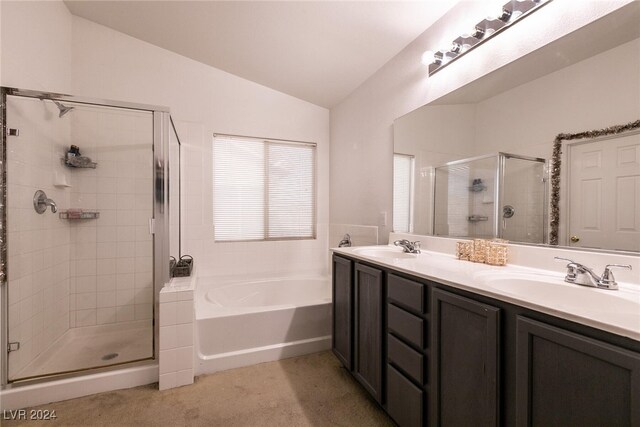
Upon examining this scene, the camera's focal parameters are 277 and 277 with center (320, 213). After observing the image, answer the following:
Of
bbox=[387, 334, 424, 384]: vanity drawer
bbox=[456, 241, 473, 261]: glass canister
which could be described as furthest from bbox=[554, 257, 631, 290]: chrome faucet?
bbox=[387, 334, 424, 384]: vanity drawer

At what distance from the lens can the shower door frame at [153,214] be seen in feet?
5.33

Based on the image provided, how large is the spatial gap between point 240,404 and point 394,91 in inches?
97.0

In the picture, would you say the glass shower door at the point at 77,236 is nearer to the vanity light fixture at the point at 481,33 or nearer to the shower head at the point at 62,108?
the shower head at the point at 62,108

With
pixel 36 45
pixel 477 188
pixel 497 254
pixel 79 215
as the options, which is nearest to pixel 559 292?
pixel 497 254

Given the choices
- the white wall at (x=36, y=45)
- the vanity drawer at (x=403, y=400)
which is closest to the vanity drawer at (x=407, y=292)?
the vanity drawer at (x=403, y=400)

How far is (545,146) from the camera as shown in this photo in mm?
1272

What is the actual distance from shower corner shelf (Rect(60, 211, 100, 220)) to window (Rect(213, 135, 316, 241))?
990mm

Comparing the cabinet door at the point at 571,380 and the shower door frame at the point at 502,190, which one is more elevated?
the shower door frame at the point at 502,190

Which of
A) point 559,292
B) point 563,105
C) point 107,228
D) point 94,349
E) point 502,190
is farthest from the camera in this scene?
point 107,228

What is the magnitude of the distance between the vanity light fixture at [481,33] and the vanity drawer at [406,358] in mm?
1664

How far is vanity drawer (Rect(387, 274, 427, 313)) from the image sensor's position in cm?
118

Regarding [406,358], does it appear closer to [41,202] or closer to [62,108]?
[41,202]

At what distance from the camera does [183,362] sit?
70.9 inches

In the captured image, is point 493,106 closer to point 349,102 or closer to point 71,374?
point 349,102
